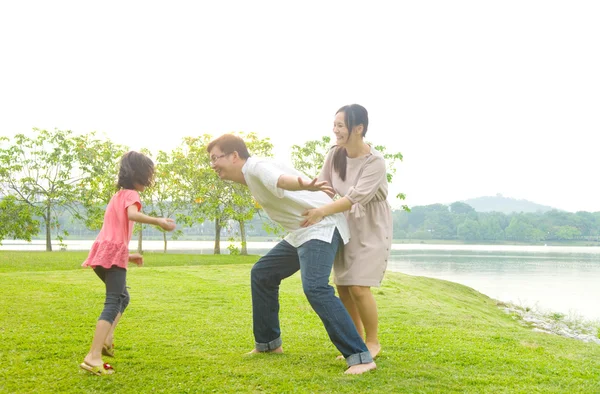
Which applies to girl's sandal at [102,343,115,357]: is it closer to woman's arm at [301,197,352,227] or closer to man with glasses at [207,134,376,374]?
man with glasses at [207,134,376,374]

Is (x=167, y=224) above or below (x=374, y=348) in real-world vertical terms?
above

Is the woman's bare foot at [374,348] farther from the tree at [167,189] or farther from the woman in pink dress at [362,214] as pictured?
the tree at [167,189]

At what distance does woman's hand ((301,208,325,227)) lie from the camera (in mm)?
3434

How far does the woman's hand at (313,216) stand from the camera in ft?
11.3

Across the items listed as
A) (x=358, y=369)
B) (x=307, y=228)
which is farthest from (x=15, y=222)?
(x=358, y=369)

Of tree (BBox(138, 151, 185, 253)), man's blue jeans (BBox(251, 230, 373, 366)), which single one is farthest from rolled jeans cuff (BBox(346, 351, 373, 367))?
tree (BBox(138, 151, 185, 253))

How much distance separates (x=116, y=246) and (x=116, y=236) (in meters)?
0.07

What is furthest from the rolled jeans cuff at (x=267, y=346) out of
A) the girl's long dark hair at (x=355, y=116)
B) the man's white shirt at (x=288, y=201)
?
the girl's long dark hair at (x=355, y=116)

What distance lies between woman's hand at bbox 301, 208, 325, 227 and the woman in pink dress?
228mm

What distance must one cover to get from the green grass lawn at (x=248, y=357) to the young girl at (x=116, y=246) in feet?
0.64

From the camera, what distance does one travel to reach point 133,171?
363cm

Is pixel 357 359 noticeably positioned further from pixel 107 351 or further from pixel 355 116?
pixel 107 351

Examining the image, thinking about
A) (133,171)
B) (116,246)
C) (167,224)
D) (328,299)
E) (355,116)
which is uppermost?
(355,116)

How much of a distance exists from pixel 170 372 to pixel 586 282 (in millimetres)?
24391
